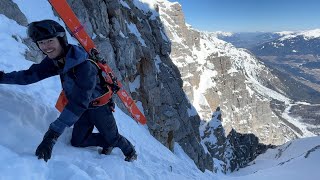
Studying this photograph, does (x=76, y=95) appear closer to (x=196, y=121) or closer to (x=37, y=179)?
(x=37, y=179)

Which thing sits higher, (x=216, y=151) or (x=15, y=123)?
(x=15, y=123)

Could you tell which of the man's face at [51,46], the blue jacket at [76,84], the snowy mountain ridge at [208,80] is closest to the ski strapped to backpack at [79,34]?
the blue jacket at [76,84]

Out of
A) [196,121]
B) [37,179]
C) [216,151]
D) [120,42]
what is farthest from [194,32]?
[37,179]

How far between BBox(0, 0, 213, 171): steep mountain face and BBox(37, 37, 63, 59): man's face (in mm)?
8824

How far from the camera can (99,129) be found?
7473 mm

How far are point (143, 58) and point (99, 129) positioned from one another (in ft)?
131

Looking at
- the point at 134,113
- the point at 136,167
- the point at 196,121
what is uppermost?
the point at 136,167

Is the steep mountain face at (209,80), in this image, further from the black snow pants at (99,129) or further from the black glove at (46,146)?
the black glove at (46,146)

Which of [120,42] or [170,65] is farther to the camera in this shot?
[170,65]

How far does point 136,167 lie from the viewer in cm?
834

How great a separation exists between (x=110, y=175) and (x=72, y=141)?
3.91 ft

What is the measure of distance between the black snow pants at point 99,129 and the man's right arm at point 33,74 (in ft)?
3.50

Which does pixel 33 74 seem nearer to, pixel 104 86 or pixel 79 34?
pixel 104 86

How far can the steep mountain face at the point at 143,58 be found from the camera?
31.9m
